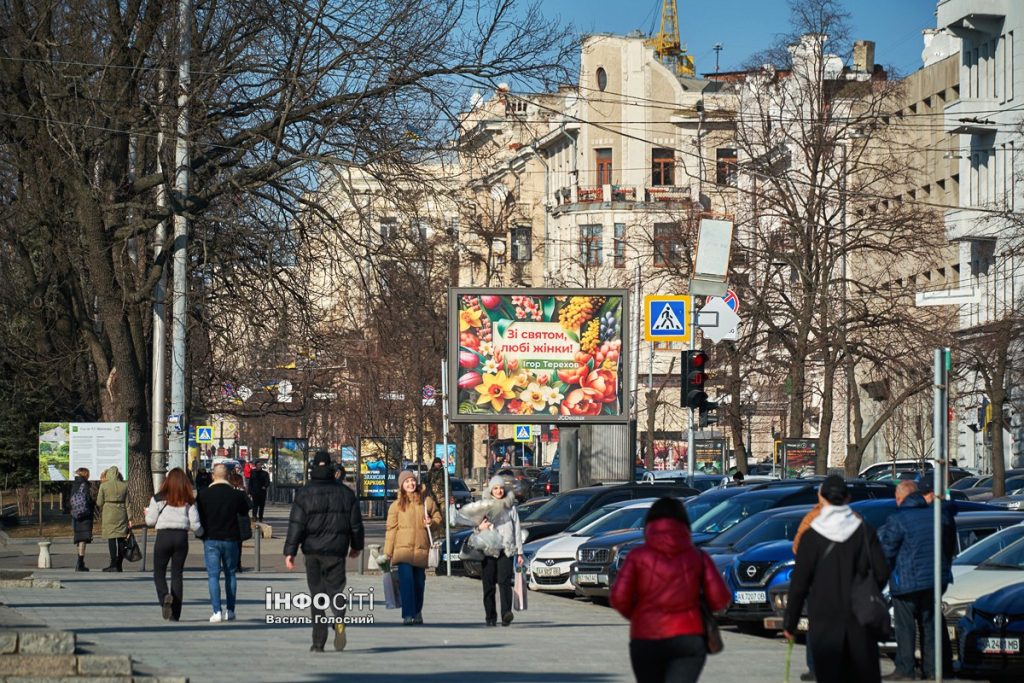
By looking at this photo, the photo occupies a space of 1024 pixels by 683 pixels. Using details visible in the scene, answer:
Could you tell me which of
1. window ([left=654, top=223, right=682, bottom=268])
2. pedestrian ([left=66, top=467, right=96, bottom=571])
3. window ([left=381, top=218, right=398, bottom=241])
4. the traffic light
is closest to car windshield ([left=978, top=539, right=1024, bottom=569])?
the traffic light

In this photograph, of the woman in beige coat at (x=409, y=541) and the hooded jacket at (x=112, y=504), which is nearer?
the woman in beige coat at (x=409, y=541)

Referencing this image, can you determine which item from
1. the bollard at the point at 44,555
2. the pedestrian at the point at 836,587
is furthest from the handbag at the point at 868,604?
the bollard at the point at 44,555

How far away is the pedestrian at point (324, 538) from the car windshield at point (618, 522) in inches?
429

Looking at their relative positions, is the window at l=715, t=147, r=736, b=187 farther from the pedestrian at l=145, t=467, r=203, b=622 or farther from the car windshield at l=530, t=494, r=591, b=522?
the pedestrian at l=145, t=467, r=203, b=622

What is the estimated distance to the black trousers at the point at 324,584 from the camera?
15.0 metres

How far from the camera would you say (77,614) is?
1848cm

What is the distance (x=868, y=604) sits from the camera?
10461 mm

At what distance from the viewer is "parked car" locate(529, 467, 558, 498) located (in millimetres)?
61069

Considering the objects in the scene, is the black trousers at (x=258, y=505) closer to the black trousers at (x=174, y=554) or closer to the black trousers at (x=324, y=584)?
the black trousers at (x=174, y=554)

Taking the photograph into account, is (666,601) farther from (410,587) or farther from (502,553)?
(502,553)

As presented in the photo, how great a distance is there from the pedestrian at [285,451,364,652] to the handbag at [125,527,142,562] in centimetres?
1331

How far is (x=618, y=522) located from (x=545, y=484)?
36603 mm

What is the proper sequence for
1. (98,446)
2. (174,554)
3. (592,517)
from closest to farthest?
(174,554), (592,517), (98,446)

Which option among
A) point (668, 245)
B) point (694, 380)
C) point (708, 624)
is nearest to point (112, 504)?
point (694, 380)
